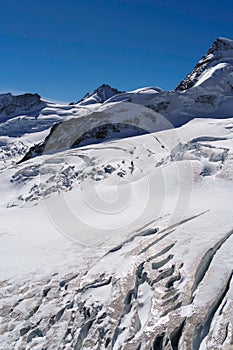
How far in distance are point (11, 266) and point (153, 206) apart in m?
8.75

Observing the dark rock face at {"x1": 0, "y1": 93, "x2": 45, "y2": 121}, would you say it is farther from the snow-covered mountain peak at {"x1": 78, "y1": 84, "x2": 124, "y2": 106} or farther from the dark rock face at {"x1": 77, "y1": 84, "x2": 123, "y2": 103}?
the dark rock face at {"x1": 77, "y1": 84, "x2": 123, "y2": 103}

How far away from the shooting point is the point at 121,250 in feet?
49.8

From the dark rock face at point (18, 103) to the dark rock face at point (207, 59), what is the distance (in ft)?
180

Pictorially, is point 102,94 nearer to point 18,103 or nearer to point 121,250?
Answer: point 18,103

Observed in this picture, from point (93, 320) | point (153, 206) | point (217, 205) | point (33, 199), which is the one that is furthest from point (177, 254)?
point (33, 199)

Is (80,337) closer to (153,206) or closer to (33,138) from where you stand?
(153,206)

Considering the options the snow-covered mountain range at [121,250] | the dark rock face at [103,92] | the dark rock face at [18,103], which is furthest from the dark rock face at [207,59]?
the dark rock face at [18,103]

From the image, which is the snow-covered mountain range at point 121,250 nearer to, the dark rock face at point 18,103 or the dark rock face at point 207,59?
the dark rock face at point 207,59

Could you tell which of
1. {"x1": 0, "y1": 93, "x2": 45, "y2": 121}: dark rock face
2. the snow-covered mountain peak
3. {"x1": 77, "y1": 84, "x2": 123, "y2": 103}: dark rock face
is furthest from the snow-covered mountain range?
{"x1": 77, "y1": 84, "x2": 123, "y2": 103}: dark rock face

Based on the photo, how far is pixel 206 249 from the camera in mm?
12461

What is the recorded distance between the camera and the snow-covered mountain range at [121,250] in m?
10.5

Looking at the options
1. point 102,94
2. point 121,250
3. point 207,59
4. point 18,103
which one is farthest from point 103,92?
point 121,250

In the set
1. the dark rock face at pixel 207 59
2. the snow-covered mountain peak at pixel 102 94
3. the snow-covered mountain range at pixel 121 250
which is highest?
the snow-covered mountain peak at pixel 102 94

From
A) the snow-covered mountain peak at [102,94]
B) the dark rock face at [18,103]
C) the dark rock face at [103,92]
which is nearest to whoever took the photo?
the dark rock face at [18,103]
